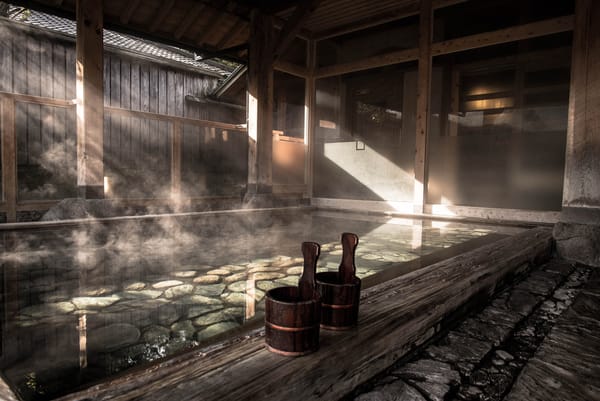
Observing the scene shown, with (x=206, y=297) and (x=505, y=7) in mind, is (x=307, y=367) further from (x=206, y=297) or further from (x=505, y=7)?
(x=505, y=7)

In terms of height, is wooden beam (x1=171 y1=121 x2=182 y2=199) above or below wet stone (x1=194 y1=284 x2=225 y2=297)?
above

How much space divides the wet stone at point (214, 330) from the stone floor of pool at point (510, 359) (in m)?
0.76

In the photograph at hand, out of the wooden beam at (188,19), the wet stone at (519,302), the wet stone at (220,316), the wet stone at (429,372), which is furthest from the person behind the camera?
the wooden beam at (188,19)

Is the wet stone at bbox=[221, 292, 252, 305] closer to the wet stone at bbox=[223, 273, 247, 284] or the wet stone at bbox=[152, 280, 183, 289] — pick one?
the wet stone at bbox=[223, 273, 247, 284]

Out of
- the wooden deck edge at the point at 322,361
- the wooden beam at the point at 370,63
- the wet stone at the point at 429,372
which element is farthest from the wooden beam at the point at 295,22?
the wet stone at the point at 429,372

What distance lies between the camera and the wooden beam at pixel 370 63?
6.40 metres

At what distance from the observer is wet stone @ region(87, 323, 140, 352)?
154cm

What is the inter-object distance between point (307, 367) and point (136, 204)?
487 cm

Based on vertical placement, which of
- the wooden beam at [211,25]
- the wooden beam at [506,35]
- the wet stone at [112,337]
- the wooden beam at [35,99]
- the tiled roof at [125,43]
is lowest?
the wet stone at [112,337]

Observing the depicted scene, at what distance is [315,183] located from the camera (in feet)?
26.3

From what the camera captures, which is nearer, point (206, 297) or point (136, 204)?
point (206, 297)

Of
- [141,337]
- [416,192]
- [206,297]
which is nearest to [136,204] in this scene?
[206,297]

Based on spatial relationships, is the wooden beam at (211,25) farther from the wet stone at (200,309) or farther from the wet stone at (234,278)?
the wet stone at (200,309)

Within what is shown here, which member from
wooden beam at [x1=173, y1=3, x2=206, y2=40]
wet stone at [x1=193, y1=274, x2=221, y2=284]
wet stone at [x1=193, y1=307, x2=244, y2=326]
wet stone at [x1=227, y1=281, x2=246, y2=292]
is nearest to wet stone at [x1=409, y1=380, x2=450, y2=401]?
wet stone at [x1=193, y1=307, x2=244, y2=326]
